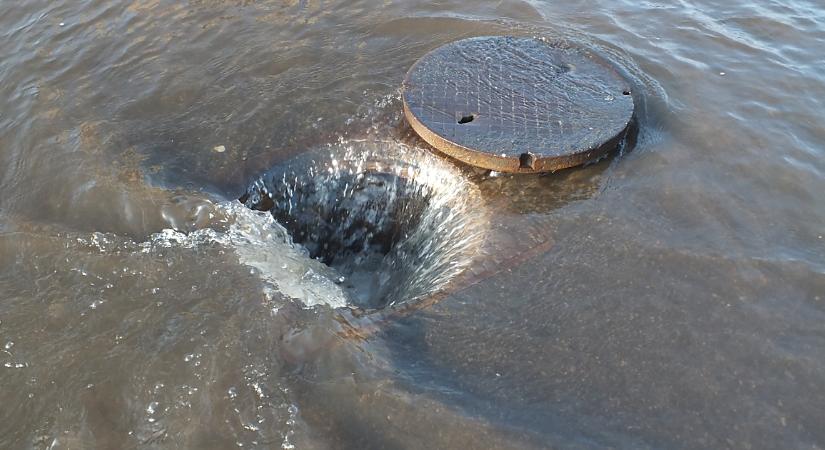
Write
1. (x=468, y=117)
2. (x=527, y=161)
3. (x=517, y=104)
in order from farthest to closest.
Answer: (x=517, y=104)
(x=468, y=117)
(x=527, y=161)

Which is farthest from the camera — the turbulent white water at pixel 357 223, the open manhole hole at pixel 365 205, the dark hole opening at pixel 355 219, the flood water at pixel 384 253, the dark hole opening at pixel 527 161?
the dark hole opening at pixel 355 219

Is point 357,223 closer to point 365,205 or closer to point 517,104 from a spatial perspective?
point 365,205

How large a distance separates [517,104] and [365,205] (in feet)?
4.53

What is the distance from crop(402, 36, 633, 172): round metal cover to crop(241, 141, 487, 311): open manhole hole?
29cm

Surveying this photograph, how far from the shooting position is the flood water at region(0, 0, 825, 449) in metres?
2.84

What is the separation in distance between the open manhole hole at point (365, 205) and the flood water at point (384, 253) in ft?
0.06

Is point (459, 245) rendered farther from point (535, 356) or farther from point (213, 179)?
point (213, 179)

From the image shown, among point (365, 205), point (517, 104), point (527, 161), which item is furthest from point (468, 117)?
point (365, 205)

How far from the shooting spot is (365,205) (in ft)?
15.1

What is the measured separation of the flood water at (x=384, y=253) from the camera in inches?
112

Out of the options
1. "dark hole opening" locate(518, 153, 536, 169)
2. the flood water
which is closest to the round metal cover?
"dark hole opening" locate(518, 153, 536, 169)

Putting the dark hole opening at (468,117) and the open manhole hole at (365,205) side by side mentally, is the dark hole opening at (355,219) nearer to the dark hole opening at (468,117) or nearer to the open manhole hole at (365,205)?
the open manhole hole at (365,205)

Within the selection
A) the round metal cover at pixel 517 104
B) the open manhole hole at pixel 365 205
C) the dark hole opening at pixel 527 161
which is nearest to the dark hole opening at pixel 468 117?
the round metal cover at pixel 517 104

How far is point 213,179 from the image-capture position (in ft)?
14.4
